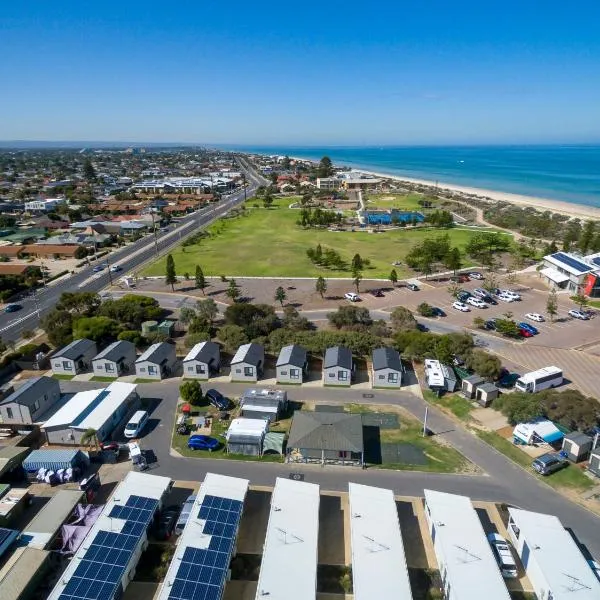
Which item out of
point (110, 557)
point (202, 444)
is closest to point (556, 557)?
point (110, 557)

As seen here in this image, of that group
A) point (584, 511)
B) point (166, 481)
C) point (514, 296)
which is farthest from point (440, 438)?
point (514, 296)

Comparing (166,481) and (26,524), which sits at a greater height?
(166,481)

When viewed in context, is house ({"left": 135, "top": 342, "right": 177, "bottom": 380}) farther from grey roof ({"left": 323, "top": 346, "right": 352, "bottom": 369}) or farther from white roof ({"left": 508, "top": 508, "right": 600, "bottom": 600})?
white roof ({"left": 508, "top": 508, "right": 600, "bottom": 600})

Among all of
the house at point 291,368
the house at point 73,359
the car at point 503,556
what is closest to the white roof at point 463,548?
the car at point 503,556

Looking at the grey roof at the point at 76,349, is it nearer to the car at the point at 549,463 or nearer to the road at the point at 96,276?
the road at the point at 96,276

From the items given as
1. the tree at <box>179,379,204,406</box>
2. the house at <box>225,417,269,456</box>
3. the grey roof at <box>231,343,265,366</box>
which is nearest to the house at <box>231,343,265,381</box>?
the grey roof at <box>231,343,265,366</box>

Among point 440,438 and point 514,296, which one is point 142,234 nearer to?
point 514,296
